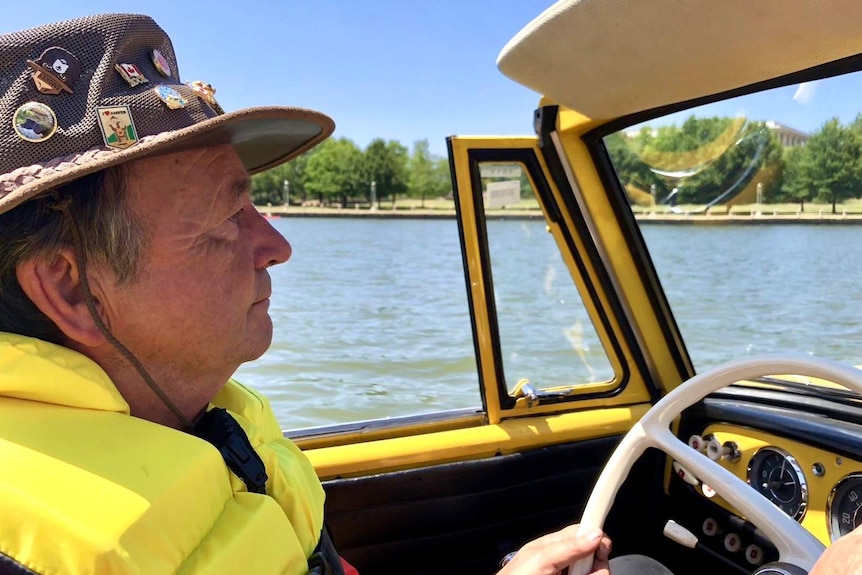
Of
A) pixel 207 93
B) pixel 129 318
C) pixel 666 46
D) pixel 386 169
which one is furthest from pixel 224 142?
pixel 386 169

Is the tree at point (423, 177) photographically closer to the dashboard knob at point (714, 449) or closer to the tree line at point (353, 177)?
the tree line at point (353, 177)

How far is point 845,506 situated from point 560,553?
2.77 ft

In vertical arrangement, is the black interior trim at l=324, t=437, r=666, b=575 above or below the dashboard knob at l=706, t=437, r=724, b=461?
below

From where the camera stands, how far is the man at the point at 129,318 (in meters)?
0.98

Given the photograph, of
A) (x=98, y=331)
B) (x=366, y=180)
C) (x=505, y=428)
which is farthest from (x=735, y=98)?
(x=366, y=180)

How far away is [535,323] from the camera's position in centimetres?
269

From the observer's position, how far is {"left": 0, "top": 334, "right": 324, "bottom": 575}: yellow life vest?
3.02 feet

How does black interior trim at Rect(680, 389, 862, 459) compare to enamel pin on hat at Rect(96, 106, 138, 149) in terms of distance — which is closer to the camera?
enamel pin on hat at Rect(96, 106, 138, 149)

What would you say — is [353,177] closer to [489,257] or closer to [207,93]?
[489,257]

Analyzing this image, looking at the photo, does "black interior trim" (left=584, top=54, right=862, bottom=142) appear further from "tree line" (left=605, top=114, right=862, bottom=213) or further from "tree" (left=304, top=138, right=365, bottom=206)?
"tree" (left=304, top=138, right=365, bottom=206)

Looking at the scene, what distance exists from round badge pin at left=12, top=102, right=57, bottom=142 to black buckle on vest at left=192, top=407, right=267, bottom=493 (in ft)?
1.98

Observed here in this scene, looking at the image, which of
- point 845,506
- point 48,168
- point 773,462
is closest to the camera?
point 48,168

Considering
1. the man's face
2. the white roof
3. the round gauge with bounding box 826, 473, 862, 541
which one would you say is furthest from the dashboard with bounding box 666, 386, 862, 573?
the man's face

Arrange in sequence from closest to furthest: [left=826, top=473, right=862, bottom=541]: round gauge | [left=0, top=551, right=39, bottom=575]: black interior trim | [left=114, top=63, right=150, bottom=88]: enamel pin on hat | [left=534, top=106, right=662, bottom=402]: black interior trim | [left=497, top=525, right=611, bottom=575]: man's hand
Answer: [left=0, top=551, right=39, bottom=575]: black interior trim → [left=114, top=63, right=150, bottom=88]: enamel pin on hat → [left=497, top=525, right=611, bottom=575]: man's hand → [left=826, top=473, right=862, bottom=541]: round gauge → [left=534, top=106, right=662, bottom=402]: black interior trim
